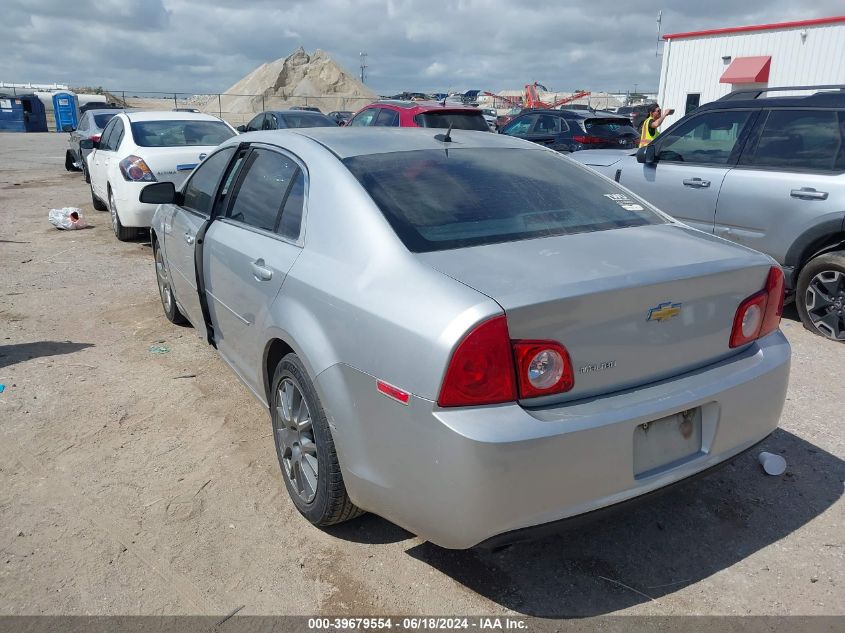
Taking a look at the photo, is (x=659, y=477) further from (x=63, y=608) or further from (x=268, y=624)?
(x=63, y=608)

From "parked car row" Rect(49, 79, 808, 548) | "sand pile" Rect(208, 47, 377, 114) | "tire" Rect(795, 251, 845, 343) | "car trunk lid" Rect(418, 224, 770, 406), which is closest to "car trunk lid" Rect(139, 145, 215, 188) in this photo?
"parked car row" Rect(49, 79, 808, 548)

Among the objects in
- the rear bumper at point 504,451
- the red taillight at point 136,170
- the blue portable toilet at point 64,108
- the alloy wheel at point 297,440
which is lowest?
the alloy wheel at point 297,440

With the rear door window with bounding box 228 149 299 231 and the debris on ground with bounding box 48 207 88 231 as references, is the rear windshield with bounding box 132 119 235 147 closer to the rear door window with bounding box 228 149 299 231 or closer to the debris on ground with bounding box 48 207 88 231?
the debris on ground with bounding box 48 207 88 231

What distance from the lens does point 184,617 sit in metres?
2.52

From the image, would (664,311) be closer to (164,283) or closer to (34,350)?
(164,283)

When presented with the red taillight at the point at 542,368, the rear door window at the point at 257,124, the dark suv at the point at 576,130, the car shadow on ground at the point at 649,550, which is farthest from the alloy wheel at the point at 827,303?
the rear door window at the point at 257,124

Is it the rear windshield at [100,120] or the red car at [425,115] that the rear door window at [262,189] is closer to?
the red car at [425,115]

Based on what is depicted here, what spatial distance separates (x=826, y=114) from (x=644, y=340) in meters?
4.25

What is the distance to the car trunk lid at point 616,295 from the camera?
2246mm

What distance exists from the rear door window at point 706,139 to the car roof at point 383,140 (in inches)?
123

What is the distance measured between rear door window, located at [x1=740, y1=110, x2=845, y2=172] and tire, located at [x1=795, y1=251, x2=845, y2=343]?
739 millimetres

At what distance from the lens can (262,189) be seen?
3607 millimetres

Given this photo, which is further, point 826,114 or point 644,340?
point 826,114

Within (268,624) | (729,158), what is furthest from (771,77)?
(268,624)
